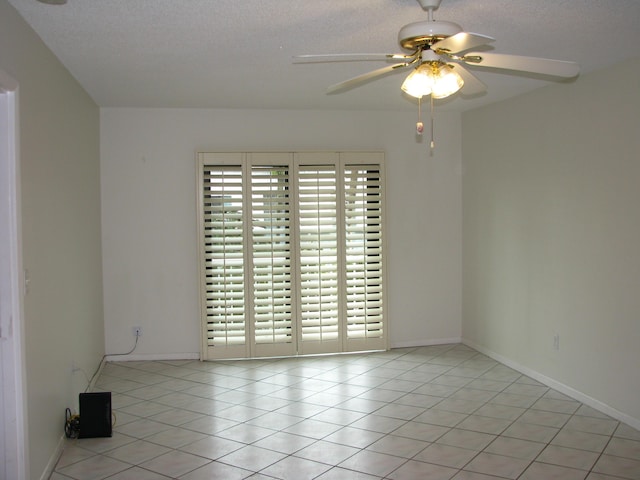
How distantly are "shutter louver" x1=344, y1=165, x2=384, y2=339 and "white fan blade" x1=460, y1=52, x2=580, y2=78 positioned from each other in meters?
2.99

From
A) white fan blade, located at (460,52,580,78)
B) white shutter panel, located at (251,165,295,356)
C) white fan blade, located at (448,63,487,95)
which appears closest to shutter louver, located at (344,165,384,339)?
white shutter panel, located at (251,165,295,356)

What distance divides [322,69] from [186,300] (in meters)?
2.65

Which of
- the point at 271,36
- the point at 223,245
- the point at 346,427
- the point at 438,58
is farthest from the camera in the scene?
the point at 223,245

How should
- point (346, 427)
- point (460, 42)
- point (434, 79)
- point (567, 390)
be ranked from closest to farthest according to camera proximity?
point (460, 42) → point (434, 79) → point (346, 427) → point (567, 390)

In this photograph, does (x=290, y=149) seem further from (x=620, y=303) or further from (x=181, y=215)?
(x=620, y=303)

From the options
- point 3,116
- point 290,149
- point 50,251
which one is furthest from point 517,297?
point 3,116

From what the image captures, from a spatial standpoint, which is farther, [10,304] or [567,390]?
[567,390]

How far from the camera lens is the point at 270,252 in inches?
214

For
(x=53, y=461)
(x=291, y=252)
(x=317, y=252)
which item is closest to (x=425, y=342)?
(x=317, y=252)

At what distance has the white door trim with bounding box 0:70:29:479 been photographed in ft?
8.55

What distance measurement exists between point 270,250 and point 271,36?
2.56 metres

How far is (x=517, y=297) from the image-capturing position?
5.02m

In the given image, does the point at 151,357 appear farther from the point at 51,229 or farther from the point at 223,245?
the point at 51,229

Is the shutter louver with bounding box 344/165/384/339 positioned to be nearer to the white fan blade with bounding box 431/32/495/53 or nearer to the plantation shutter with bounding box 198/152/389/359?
the plantation shutter with bounding box 198/152/389/359
